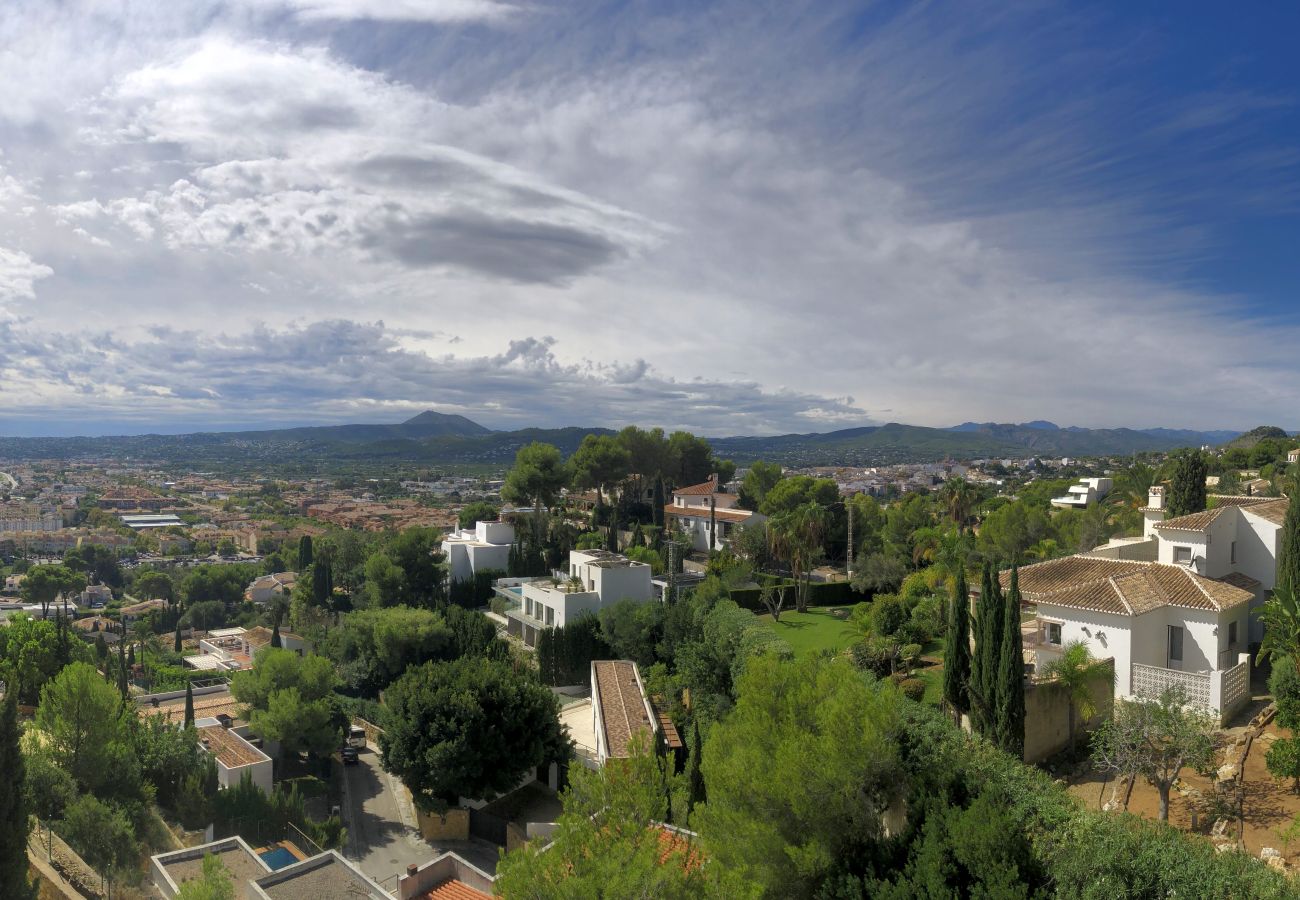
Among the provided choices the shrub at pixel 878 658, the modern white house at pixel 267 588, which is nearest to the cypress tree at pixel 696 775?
the shrub at pixel 878 658

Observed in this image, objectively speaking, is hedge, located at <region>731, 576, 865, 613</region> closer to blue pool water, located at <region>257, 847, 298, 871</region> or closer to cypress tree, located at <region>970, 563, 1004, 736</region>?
cypress tree, located at <region>970, 563, 1004, 736</region>

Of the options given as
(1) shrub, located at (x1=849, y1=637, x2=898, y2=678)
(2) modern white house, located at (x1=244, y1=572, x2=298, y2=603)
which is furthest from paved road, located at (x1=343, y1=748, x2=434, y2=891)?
(2) modern white house, located at (x1=244, y1=572, x2=298, y2=603)

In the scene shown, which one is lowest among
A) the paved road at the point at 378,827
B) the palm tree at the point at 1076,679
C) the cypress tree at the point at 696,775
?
the paved road at the point at 378,827

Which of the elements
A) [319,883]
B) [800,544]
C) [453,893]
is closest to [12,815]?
[319,883]

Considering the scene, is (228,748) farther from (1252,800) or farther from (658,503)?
(658,503)

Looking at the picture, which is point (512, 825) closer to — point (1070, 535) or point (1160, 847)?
point (1160, 847)

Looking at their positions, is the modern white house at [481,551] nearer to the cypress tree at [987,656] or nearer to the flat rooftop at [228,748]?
the flat rooftop at [228,748]
